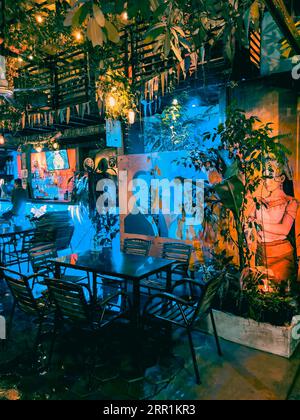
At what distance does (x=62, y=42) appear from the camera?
1010cm

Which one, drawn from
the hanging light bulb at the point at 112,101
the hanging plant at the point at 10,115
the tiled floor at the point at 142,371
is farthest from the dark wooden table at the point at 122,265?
the hanging plant at the point at 10,115

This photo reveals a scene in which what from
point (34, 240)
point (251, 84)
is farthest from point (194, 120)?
point (34, 240)

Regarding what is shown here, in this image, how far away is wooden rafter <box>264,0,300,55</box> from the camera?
2.51 meters

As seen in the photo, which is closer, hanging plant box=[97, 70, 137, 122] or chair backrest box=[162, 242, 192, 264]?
chair backrest box=[162, 242, 192, 264]

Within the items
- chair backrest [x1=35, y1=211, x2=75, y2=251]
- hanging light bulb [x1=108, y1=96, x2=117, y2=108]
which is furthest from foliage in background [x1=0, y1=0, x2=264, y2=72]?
chair backrest [x1=35, y1=211, x2=75, y2=251]

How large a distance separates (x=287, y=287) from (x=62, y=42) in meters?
10.1

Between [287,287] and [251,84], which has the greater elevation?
[251,84]

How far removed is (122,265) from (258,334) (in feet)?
6.87

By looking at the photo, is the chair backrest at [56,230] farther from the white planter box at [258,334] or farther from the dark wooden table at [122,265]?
the white planter box at [258,334]

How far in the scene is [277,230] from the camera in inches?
197

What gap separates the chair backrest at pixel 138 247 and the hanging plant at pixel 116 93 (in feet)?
9.64

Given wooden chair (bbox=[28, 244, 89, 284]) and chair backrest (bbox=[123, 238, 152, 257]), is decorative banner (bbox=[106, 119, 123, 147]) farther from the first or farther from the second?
wooden chair (bbox=[28, 244, 89, 284])

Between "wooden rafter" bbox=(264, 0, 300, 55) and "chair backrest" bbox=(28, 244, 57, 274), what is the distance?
15.2ft
